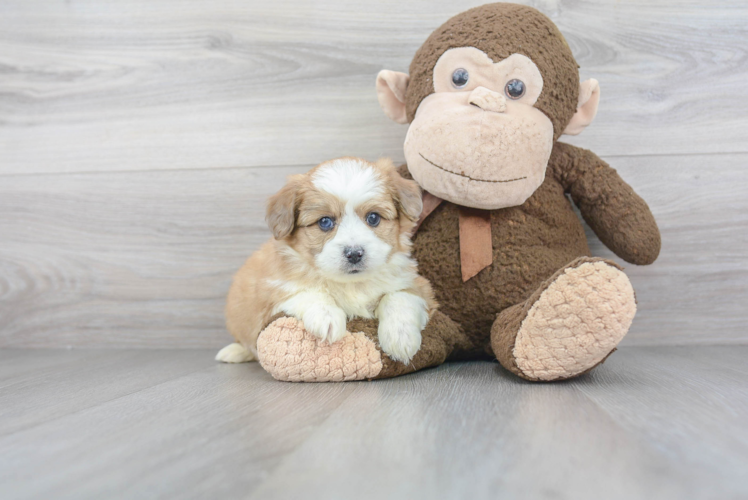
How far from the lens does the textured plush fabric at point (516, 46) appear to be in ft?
4.49

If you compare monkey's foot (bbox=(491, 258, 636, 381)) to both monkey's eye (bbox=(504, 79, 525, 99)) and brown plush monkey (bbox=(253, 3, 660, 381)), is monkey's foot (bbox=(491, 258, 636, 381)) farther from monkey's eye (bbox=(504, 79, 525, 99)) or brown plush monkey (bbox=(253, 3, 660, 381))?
monkey's eye (bbox=(504, 79, 525, 99))

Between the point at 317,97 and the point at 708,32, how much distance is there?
1.33m

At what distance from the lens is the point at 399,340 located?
49.6 inches

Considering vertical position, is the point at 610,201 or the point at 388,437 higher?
the point at 610,201

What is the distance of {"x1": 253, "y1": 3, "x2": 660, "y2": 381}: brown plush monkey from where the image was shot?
3.76ft

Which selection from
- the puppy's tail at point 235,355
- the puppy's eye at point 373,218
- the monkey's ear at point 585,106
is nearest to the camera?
the puppy's eye at point 373,218

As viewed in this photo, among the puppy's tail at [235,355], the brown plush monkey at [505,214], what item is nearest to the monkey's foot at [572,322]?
the brown plush monkey at [505,214]

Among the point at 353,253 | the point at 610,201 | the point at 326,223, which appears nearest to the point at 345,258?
the point at 353,253

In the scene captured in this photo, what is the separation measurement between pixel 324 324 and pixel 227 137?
3.20 ft

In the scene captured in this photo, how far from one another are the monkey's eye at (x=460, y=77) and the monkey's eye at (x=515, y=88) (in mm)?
110

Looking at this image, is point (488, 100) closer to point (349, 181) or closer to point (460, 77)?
point (460, 77)

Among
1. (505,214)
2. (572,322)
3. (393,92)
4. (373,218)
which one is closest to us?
(572,322)

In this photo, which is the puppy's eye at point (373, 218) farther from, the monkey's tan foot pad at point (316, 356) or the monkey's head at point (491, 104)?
the monkey's tan foot pad at point (316, 356)

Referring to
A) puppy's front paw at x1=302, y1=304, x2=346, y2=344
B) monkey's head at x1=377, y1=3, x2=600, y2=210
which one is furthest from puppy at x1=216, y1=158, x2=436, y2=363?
monkey's head at x1=377, y1=3, x2=600, y2=210
